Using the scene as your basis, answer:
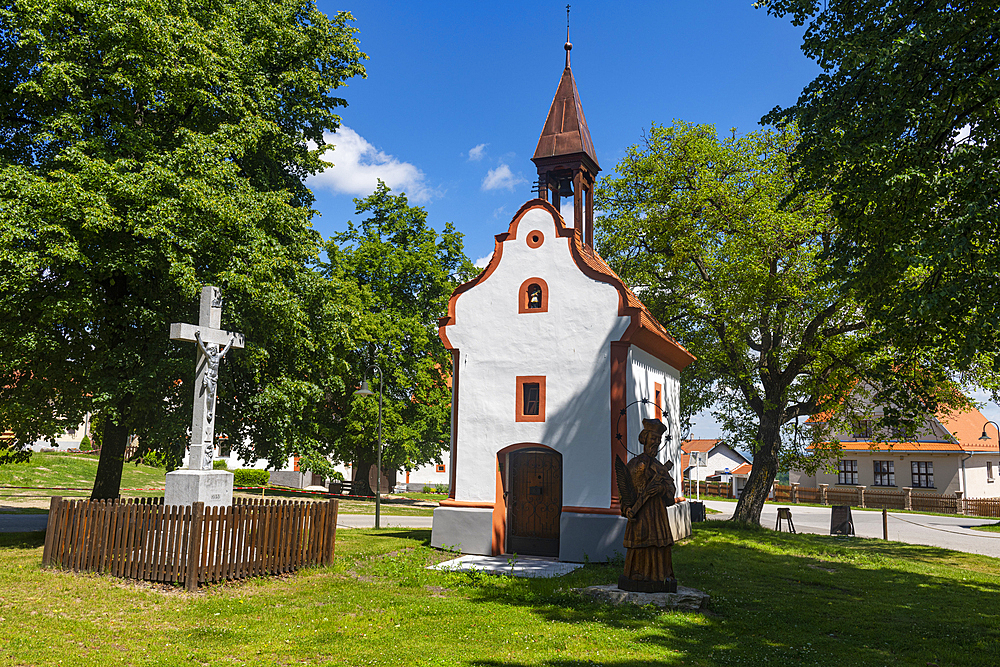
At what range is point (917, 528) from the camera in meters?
29.2

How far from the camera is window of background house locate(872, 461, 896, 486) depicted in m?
45.3

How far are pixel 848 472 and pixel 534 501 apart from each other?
39.6 meters

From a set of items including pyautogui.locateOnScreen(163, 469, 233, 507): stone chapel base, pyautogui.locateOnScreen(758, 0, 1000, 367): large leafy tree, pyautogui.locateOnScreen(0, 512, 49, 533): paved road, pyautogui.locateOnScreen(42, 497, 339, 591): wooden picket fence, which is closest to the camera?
pyautogui.locateOnScreen(758, 0, 1000, 367): large leafy tree

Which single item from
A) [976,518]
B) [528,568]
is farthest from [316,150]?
[976,518]

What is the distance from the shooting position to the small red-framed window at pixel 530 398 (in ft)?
53.6

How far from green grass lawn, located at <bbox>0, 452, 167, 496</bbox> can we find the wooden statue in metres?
26.5

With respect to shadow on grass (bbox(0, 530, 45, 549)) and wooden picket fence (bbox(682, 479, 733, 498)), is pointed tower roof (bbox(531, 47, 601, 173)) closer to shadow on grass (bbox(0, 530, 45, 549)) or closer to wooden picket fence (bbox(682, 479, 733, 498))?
shadow on grass (bbox(0, 530, 45, 549))

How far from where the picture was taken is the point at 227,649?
795 centimetres

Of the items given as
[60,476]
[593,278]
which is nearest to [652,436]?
[593,278]

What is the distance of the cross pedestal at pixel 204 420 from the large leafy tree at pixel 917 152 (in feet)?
38.0

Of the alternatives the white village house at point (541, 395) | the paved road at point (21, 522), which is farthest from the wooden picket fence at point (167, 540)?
the paved road at point (21, 522)

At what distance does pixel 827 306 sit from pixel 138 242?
20258mm

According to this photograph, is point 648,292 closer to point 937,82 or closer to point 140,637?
point 937,82

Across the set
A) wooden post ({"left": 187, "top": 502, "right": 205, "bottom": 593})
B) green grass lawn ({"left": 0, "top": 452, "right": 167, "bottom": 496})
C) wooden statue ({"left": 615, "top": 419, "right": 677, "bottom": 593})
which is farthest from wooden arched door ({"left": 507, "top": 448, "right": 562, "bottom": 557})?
green grass lawn ({"left": 0, "top": 452, "right": 167, "bottom": 496})
